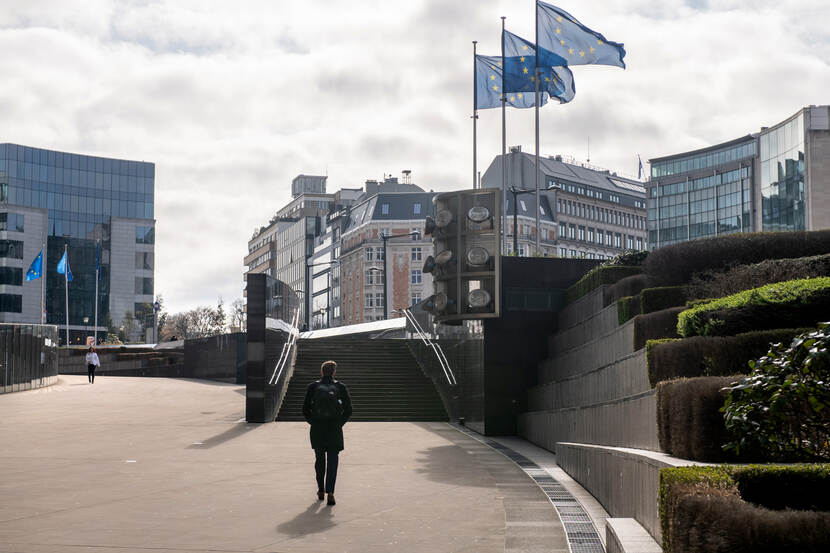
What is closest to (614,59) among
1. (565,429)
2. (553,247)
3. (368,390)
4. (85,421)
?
(368,390)

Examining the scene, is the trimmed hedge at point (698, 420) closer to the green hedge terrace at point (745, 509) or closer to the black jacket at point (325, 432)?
the green hedge terrace at point (745, 509)

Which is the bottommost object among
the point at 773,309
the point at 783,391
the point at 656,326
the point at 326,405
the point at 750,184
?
the point at 326,405

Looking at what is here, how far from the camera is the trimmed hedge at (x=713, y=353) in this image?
39.0 ft

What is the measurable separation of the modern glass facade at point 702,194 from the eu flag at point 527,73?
72343 mm

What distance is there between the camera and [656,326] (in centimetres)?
1723

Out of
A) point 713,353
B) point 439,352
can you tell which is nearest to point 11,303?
point 439,352

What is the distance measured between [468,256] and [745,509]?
1951 cm

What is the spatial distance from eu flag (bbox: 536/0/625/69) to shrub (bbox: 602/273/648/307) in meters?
10.9

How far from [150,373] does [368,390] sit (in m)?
26.8

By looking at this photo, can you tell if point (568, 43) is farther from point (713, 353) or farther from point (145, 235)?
point (145, 235)

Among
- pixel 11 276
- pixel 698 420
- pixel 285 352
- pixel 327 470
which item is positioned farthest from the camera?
pixel 11 276

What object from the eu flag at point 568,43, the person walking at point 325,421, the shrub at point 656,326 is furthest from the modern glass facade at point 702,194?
the person walking at point 325,421

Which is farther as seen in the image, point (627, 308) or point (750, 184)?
point (750, 184)

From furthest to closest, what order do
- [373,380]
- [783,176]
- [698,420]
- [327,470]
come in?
[783,176] → [373,380] → [327,470] → [698,420]
